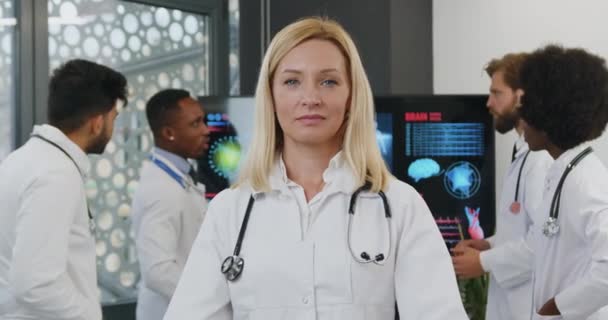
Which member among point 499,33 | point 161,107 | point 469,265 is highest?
point 499,33

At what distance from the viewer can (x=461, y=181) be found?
15.8 ft

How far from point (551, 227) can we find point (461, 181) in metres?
1.97

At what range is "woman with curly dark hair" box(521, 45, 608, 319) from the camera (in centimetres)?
274

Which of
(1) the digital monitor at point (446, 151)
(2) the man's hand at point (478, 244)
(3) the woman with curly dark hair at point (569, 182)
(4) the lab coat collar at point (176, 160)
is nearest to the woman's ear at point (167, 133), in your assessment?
(4) the lab coat collar at point (176, 160)

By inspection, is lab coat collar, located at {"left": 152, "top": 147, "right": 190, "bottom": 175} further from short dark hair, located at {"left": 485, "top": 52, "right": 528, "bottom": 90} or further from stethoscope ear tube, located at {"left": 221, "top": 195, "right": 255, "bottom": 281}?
stethoscope ear tube, located at {"left": 221, "top": 195, "right": 255, "bottom": 281}

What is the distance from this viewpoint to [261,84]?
1.95 m

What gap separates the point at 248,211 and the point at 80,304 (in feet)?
3.89

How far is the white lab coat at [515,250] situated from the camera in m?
3.68

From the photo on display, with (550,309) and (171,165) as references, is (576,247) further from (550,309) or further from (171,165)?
(171,165)

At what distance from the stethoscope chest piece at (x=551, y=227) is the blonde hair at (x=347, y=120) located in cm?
112

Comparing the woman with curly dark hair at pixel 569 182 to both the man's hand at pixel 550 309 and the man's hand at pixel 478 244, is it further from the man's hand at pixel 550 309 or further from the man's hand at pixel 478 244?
the man's hand at pixel 478 244

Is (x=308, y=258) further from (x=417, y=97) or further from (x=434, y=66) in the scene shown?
(x=434, y=66)

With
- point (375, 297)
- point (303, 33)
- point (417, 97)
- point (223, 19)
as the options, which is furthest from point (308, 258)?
point (223, 19)

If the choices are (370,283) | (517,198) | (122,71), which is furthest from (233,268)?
(122,71)
